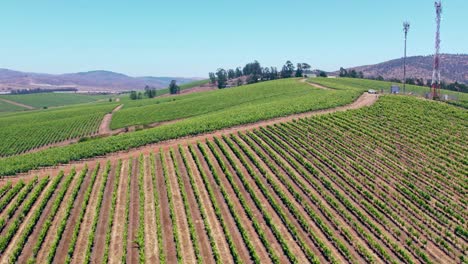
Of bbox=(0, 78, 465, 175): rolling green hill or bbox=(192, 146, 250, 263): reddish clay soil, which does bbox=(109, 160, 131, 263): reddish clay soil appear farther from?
bbox=(0, 78, 465, 175): rolling green hill

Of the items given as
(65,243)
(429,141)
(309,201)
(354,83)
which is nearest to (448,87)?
(354,83)

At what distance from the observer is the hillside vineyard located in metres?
30.0

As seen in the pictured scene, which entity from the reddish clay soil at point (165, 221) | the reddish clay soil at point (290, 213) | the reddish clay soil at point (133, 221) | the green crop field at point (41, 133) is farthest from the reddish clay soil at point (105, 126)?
the reddish clay soil at point (290, 213)

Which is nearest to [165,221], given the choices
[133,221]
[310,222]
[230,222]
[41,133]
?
[133,221]

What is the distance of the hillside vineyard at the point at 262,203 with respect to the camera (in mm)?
30016

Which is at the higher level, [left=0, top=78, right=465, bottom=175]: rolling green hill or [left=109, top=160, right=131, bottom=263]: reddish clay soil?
[left=0, top=78, right=465, bottom=175]: rolling green hill

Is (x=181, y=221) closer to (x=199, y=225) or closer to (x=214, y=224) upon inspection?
(x=199, y=225)

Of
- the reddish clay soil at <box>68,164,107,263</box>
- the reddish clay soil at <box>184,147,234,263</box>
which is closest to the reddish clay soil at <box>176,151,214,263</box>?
the reddish clay soil at <box>184,147,234,263</box>

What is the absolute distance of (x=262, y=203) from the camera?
37844 mm

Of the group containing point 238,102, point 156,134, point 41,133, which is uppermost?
point 238,102

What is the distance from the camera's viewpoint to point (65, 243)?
31.7m

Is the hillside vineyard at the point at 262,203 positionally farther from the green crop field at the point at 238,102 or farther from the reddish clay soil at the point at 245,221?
the green crop field at the point at 238,102

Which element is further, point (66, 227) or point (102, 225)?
point (102, 225)

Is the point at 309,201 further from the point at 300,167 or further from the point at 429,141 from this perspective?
the point at 429,141
